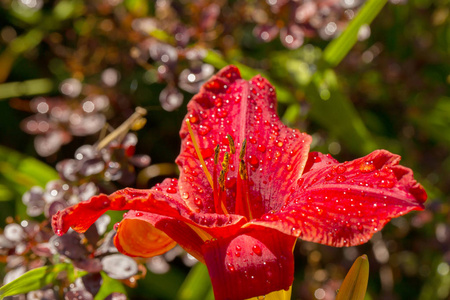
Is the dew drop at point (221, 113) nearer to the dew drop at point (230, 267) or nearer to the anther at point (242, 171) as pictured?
the anther at point (242, 171)

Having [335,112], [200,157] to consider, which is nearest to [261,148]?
[200,157]

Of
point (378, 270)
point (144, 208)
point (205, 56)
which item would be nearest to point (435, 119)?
point (378, 270)

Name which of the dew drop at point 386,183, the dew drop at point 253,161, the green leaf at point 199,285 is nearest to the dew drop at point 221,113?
the dew drop at point 253,161

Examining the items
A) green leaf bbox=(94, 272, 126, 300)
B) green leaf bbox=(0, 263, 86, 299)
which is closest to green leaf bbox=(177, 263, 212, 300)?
green leaf bbox=(94, 272, 126, 300)

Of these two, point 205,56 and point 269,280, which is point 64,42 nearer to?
point 205,56

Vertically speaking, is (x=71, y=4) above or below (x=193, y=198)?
below
